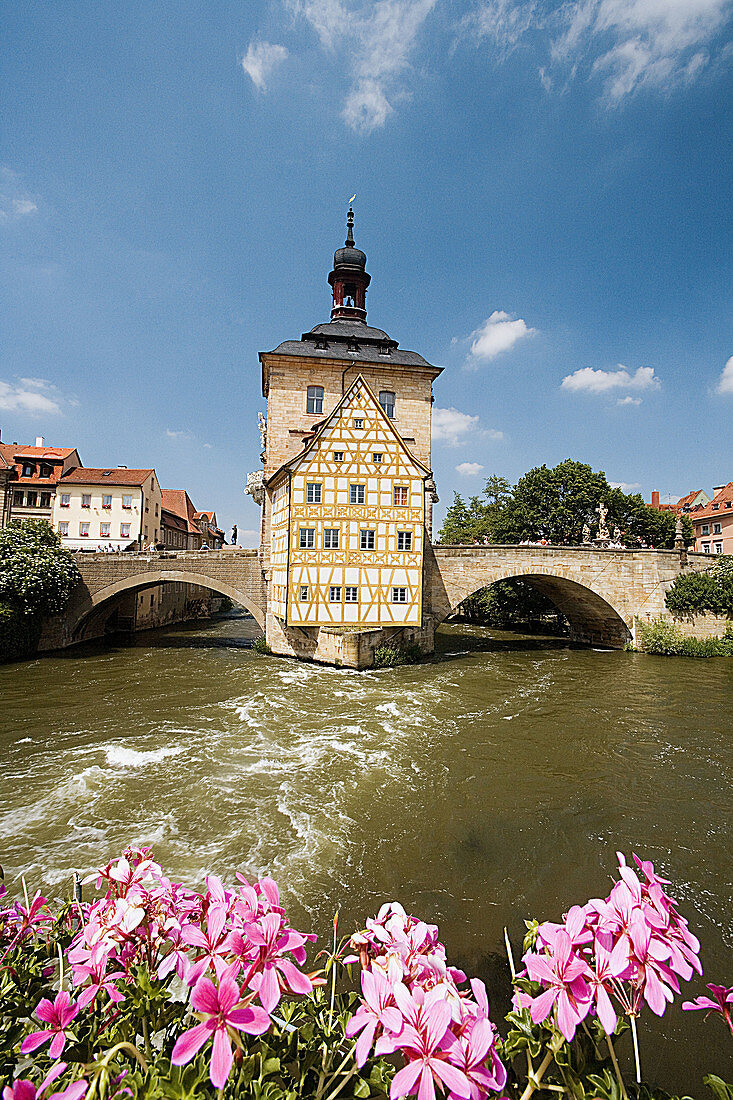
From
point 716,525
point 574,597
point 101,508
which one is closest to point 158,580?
point 101,508

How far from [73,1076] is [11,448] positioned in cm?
4469

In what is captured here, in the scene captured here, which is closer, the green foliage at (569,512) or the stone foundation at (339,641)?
the stone foundation at (339,641)

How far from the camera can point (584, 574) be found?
26.0 meters

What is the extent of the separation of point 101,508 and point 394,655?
25.7 metres

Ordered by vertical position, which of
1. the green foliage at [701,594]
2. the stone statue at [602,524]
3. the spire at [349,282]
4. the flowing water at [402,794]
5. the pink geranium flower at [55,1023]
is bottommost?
the flowing water at [402,794]

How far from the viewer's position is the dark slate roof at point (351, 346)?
86.9 feet

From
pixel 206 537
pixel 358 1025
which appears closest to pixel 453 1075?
pixel 358 1025

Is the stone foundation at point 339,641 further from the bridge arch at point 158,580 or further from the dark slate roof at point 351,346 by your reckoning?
the dark slate roof at point 351,346

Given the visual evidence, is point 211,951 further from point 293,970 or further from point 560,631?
point 560,631

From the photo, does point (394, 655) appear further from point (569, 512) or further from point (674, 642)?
point (569, 512)

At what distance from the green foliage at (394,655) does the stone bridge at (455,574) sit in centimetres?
221

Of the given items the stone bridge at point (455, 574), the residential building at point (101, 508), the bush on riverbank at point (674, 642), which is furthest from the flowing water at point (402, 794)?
the residential building at point (101, 508)

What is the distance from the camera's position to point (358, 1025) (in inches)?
48.1

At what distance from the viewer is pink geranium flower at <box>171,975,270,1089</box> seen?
3.51 ft
